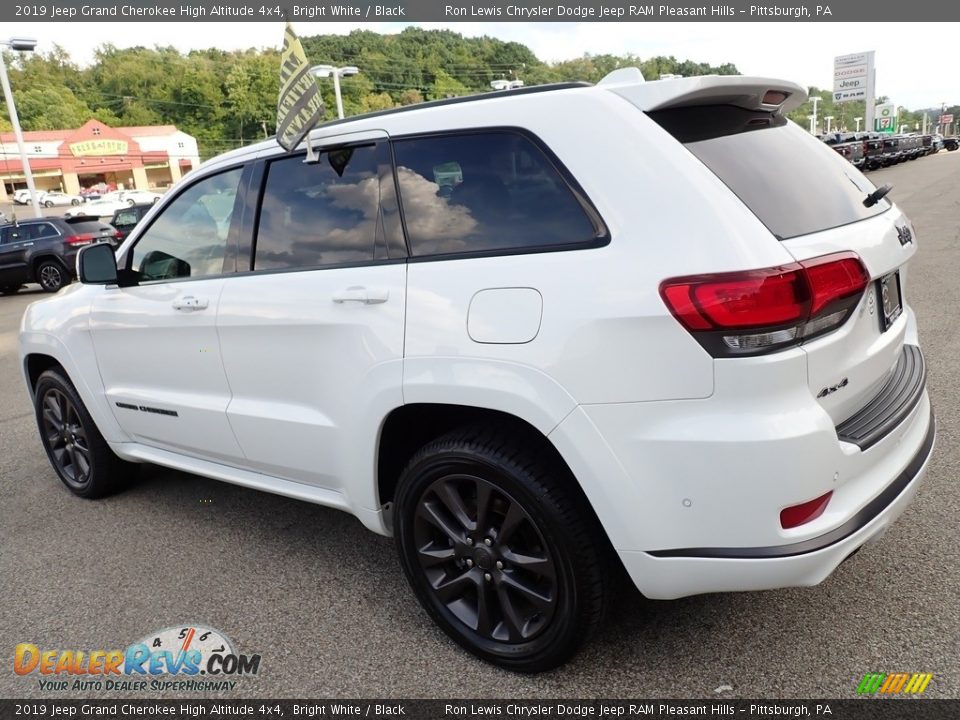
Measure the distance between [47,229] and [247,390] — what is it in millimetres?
16565

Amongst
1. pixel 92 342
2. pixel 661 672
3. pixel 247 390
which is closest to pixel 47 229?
pixel 92 342

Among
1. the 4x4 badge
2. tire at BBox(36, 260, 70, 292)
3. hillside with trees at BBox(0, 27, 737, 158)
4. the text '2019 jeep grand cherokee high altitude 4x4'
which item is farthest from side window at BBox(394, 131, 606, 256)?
hillside with trees at BBox(0, 27, 737, 158)

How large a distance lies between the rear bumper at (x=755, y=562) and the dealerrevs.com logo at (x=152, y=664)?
152 centimetres

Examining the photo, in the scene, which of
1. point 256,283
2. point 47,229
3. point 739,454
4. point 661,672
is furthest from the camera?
point 47,229

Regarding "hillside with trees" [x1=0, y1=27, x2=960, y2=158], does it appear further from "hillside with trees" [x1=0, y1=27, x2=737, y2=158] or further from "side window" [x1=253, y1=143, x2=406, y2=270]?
"side window" [x1=253, y1=143, x2=406, y2=270]

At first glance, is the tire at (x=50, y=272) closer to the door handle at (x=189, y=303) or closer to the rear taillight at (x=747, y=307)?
the door handle at (x=189, y=303)

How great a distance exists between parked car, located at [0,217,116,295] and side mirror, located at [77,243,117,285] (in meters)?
14.4

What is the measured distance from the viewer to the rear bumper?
6.75ft

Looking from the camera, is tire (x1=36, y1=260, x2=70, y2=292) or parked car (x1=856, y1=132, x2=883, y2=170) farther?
parked car (x1=856, y1=132, x2=883, y2=170)

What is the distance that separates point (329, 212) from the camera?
293 cm

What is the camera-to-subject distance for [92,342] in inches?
157

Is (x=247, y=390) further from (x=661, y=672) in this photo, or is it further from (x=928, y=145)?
(x=928, y=145)

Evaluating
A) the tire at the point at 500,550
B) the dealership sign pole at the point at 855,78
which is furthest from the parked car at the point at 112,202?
the dealership sign pole at the point at 855,78

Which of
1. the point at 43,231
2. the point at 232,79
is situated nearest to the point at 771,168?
the point at 43,231
